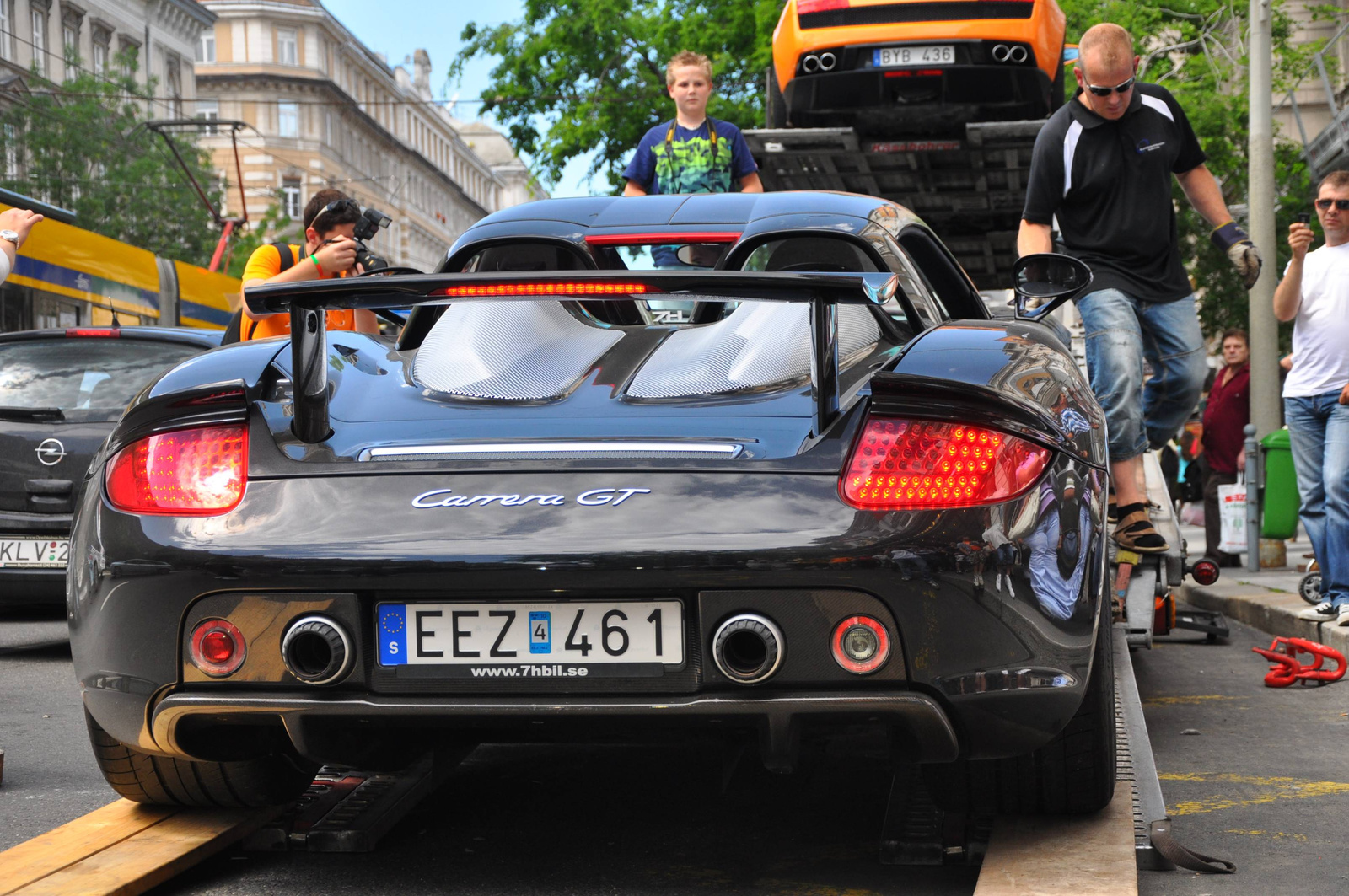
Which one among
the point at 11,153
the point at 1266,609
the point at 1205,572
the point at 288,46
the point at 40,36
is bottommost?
the point at 1266,609

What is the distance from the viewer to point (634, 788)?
3916 millimetres

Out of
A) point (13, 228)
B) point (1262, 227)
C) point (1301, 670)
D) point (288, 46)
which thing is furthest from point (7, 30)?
point (1301, 670)

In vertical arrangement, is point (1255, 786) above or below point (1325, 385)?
below

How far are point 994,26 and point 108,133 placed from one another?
31.5 m

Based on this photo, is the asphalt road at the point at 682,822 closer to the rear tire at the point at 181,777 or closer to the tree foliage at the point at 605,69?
the rear tire at the point at 181,777

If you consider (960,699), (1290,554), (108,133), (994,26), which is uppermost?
(108,133)

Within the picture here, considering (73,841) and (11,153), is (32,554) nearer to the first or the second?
(73,841)

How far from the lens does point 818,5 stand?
38.9 ft

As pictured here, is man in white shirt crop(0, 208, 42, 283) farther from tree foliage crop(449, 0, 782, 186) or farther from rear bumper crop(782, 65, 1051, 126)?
tree foliage crop(449, 0, 782, 186)

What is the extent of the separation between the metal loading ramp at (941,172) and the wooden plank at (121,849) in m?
8.15

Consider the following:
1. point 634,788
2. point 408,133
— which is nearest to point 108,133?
point 634,788

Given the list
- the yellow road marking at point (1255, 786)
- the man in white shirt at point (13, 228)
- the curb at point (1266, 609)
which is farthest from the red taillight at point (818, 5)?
the yellow road marking at point (1255, 786)

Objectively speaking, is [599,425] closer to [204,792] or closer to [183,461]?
[183,461]

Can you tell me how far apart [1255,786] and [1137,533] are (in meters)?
1.39
